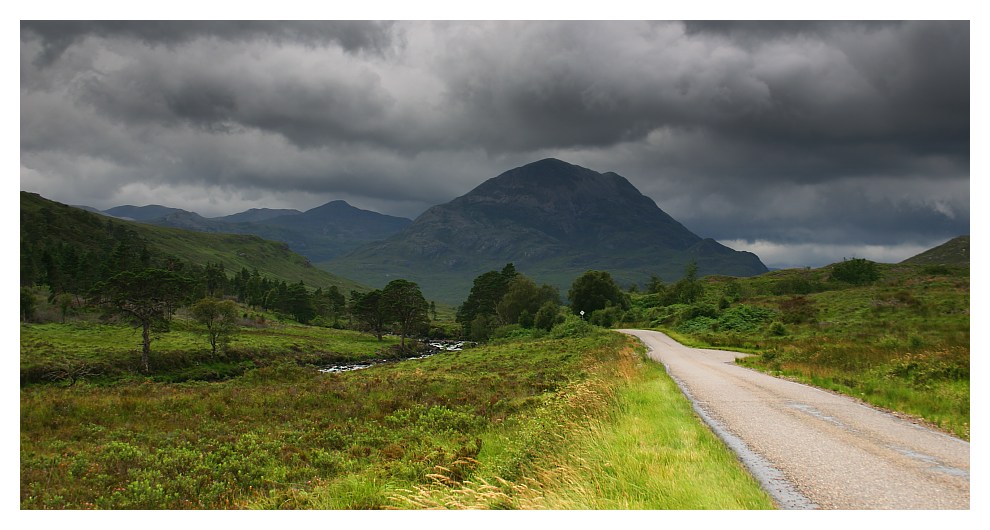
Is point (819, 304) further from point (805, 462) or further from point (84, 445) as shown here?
point (84, 445)

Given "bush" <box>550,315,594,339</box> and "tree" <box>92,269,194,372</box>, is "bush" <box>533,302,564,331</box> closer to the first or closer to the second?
"bush" <box>550,315,594,339</box>

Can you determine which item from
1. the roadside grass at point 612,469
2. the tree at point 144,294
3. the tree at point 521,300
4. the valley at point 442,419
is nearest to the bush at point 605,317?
the tree at point 521,300

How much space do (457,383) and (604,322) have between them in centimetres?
6138

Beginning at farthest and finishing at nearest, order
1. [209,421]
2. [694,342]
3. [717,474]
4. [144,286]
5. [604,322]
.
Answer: [604,322]
[144,286]
[694,342]
[209,421]
[717,474]

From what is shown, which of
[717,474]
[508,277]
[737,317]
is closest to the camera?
[717,474]

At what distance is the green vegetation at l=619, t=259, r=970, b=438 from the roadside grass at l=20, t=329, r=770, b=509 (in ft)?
22.4

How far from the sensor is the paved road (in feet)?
23.1

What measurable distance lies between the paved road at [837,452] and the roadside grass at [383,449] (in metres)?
0.75

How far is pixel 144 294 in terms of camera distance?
185 feet

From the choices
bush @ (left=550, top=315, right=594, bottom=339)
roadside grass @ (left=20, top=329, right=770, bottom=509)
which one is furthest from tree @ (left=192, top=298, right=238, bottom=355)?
bush @ (left=550, top=315, right=594, bottom=339)

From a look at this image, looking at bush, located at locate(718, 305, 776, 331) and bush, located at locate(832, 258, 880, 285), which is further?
bush, located at locate(832, 258, 880, 285)

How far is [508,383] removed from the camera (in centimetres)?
3197

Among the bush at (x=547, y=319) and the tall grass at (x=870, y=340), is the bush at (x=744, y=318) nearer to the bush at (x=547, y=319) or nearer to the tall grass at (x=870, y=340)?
the tall grass at (x=870, y=340)
